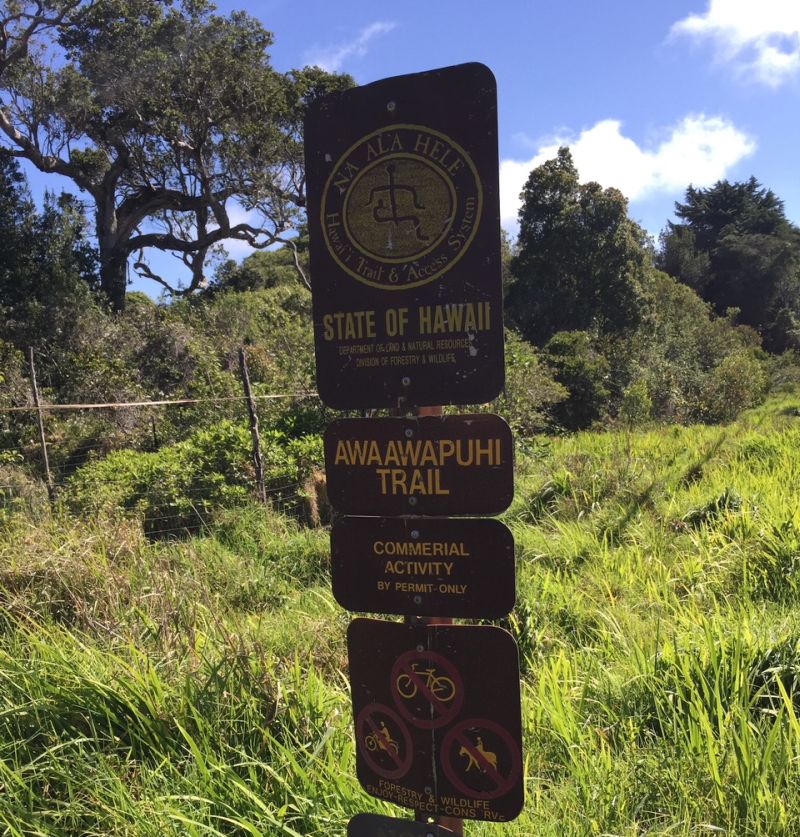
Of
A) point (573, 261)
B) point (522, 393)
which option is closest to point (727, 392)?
point (573, 261)

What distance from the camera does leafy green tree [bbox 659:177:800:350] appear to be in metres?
35.3

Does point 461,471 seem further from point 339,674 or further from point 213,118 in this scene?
point 213,118

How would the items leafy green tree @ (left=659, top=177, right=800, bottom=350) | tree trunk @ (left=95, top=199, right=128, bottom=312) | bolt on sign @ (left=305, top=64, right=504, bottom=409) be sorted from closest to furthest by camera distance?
bolt on sign @ (left=305, top=64, right=504, bottom=409)
tree trunk @ (left=95, top=199, right=128, bottom=312)
leafy green tree @ (left=659, top=177, right=800, bottom=350)

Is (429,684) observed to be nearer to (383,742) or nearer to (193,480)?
(383,742)

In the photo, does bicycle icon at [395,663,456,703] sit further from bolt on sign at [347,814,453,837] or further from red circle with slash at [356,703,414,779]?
bolt on sign at [347,814,453,837]

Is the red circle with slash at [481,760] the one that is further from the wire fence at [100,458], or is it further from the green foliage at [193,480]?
the green foliage at [193,480]

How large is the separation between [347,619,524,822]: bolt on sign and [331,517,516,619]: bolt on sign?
55mm

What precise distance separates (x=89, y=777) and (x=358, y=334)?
1.62m

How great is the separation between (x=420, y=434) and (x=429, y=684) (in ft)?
1.94

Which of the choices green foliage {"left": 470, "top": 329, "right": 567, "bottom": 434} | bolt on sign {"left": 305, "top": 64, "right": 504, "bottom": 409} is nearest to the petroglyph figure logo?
bolt on sign {"left": 305, "top": 64, "right": 504, "bottom": 409}

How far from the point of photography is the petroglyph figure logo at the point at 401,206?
58.7 inches

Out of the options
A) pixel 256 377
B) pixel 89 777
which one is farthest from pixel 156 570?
pixel 256 377

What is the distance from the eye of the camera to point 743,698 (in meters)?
2.30

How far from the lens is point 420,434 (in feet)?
5.04
